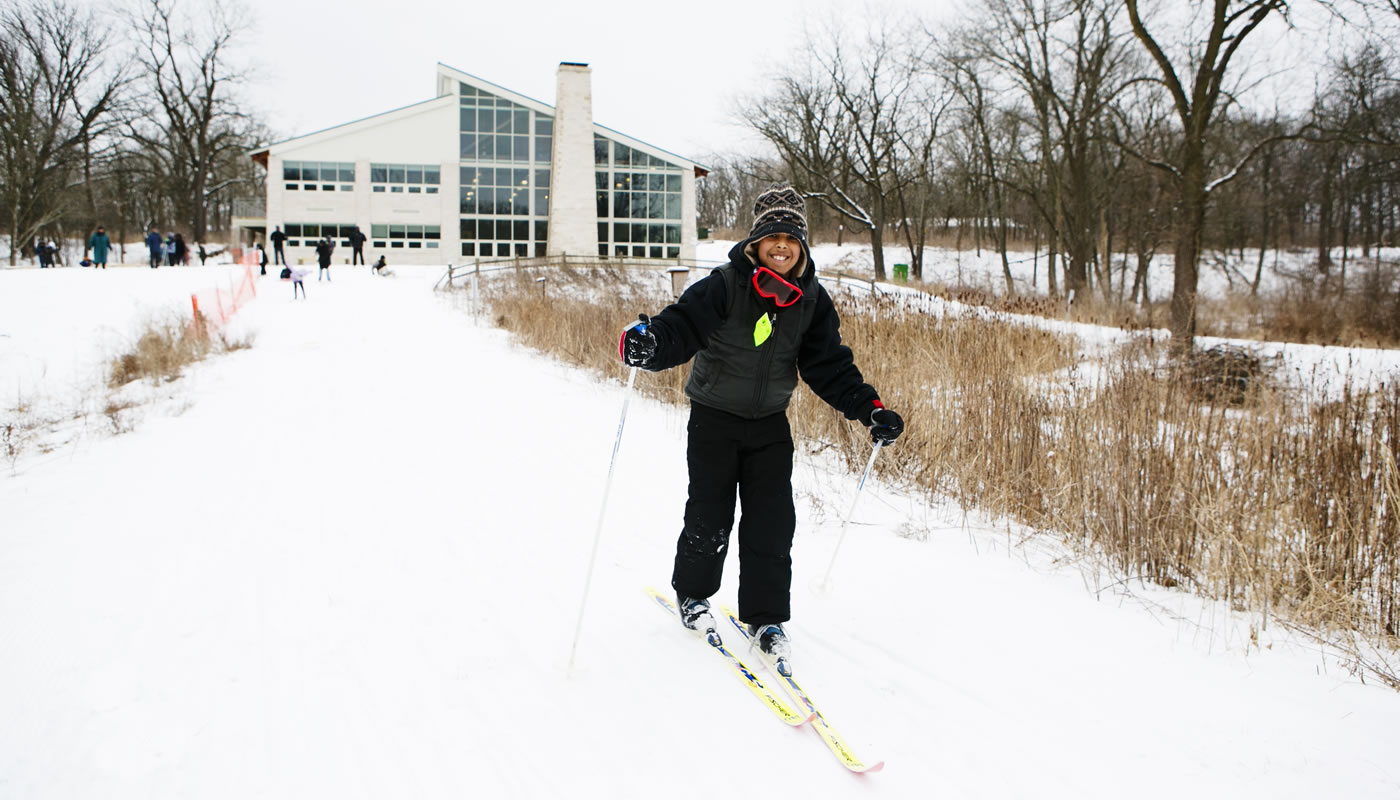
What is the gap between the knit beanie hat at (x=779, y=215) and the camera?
264 centimetres

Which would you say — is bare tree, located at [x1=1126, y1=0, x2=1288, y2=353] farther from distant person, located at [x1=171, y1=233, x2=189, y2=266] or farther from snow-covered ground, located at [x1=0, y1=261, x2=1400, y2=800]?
distant person, located at [x1=171, y1=233, x2=189, y2=266]

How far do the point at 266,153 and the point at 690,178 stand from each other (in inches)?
745

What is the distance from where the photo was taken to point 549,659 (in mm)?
2689

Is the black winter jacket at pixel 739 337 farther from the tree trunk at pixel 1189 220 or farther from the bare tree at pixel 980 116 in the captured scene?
the bare tree at pixel 980 116

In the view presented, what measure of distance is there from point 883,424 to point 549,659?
4.98ft

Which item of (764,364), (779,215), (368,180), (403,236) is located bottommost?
(764,364)

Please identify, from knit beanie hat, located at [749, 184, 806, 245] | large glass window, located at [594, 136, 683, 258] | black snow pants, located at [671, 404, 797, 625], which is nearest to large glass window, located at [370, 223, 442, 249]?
large glass window, located at [594, 136, 683, 258]

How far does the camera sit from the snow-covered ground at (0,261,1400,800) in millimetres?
2115

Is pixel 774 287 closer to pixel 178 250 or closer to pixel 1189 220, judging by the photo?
pixel 1189 220

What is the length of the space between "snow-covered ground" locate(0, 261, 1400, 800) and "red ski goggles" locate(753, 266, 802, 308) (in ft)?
4.39

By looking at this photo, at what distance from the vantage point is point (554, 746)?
7.29ft

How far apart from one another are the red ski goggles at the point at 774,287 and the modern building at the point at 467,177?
106 ft

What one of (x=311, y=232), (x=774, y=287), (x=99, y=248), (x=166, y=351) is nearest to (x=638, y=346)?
(x=774, y=287)

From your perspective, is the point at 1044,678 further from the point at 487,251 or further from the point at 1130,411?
the point at 487,251
